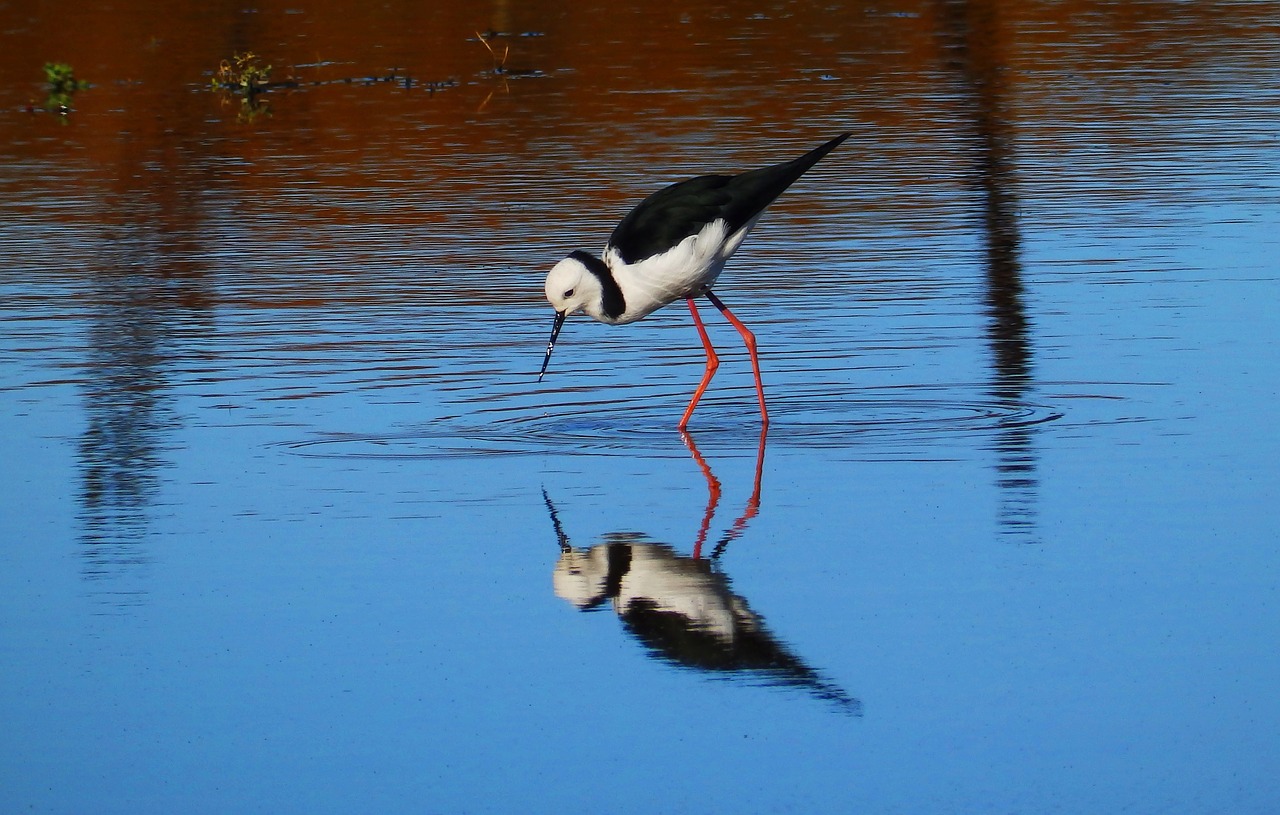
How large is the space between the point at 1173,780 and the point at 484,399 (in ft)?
17.6

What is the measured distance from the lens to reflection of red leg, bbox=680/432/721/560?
7.58 meters

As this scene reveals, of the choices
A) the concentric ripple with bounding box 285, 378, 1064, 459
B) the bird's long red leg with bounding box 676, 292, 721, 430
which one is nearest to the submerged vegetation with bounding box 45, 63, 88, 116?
the bird's long red leg with bounding box 676, 292, 721, 430

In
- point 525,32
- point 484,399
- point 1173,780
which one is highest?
point 525,32

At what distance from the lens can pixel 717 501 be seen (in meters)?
8.25

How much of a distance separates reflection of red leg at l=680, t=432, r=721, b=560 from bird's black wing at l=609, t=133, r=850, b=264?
1058 millimetres

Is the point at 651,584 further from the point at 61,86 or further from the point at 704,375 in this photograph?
the point at 61,86

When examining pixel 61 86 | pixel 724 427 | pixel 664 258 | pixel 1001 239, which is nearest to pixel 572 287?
pixel 664 258

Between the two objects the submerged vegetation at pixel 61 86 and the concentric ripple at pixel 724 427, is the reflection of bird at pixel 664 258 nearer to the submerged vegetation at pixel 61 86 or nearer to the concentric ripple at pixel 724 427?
the concentric ripple at pixel 724 427

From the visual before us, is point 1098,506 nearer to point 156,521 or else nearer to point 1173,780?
point 1173,780

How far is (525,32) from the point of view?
30984mm

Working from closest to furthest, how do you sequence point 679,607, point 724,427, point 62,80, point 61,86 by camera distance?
point 679,607
point 724,427
point 62,80
point 61,86

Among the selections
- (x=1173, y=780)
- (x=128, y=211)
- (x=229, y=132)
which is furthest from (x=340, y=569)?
(x=229, y=132)

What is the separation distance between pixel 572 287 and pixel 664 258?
472 mm

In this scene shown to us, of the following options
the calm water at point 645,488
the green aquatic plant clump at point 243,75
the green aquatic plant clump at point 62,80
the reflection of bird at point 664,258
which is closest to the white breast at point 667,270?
the reflection of bird at point 664,258
